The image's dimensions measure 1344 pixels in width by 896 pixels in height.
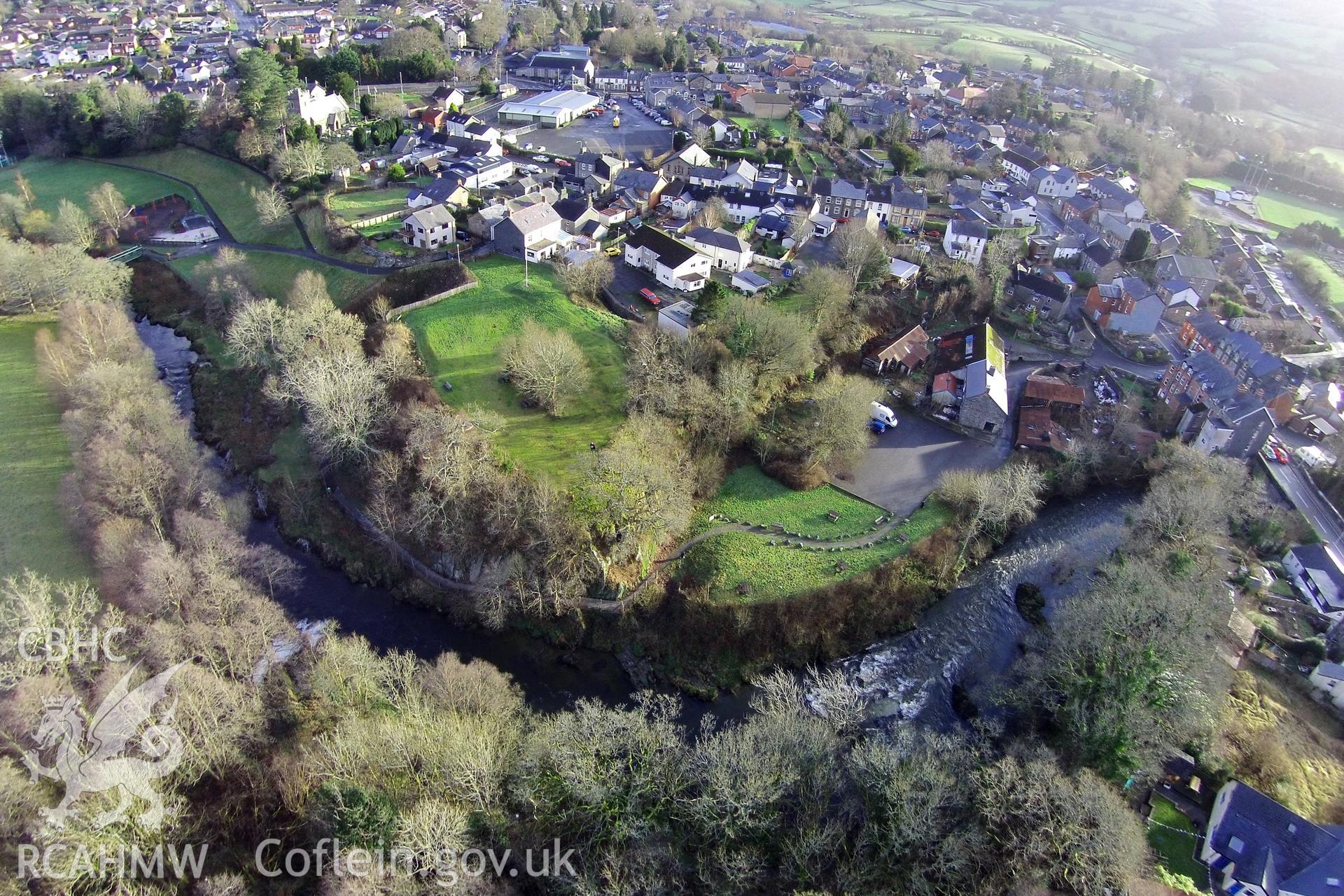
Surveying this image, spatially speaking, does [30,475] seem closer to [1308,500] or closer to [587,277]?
[587,277]

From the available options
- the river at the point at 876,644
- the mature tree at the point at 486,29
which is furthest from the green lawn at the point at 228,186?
the mature tree at the point at 486,29

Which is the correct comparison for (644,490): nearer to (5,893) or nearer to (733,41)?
(5,893)

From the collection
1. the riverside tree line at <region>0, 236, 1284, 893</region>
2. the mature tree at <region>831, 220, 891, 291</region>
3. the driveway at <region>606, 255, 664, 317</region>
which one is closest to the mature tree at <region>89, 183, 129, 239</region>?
the riverside tree line at <region>0, 236, 1284, 893</region>

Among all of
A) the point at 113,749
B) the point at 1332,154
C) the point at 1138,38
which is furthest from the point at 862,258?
the point at 1138,38

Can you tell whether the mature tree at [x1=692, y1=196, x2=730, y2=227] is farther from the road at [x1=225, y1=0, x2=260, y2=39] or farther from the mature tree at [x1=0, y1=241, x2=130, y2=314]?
the road at [x1=225, y1=0, x2=260, y2=39]

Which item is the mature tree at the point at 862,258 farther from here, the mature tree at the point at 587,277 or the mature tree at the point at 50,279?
the mature tree at the point at 50,279

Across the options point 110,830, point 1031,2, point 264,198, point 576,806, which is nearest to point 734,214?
point 264,198
